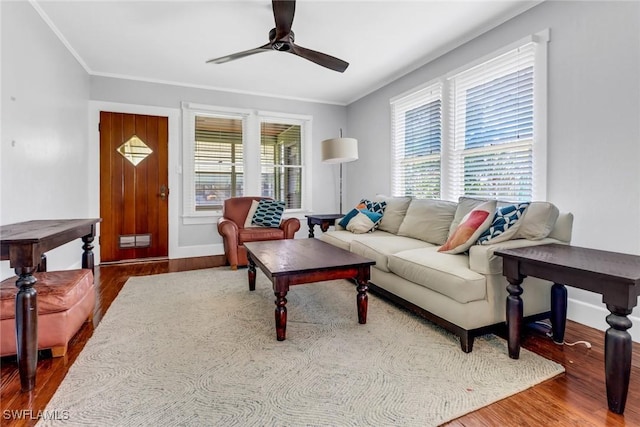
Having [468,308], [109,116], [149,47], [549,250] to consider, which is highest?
[149,47]

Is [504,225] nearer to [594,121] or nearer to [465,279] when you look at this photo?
[465,279]

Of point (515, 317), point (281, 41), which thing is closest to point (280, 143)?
point (281, 41)

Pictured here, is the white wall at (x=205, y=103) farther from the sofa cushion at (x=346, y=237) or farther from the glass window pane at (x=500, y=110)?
the glass window pane at (x=500, y=110)

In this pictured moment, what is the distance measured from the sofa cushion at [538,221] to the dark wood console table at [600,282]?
0.22 m

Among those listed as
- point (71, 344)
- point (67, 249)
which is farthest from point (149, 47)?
point (71, 344)

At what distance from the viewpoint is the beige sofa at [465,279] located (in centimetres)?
195

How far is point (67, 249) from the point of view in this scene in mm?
3527

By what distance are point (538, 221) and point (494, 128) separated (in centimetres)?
121

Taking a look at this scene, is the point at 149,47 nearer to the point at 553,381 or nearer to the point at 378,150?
the point at 378,150

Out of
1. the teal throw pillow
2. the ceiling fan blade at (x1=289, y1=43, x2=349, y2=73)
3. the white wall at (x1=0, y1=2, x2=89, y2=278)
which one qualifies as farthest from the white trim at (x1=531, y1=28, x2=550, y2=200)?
the white wall at (x1=0, y1=2, x2=89, y2=278)

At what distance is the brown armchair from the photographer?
151 inches

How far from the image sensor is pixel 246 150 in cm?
505

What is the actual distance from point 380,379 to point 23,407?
1.65 metres

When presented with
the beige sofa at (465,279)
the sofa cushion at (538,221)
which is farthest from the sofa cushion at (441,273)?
the sofa cushion at (538,221)
